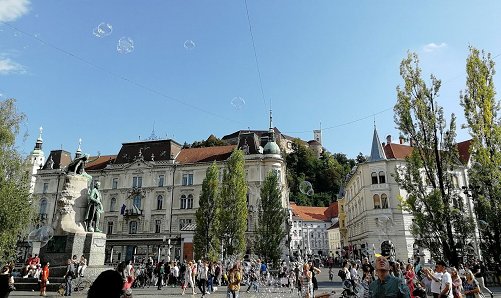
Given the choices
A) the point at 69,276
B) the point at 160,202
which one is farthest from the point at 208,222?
the point at 69,276

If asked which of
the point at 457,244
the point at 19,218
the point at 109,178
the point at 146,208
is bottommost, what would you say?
the point at 457,244

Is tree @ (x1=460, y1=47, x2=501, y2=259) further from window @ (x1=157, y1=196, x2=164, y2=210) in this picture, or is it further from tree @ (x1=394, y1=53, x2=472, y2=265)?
window @ (x1=157, y1=196, x2=164, y2=210)

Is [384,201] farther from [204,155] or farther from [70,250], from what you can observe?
[70,250]

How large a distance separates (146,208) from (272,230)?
73.3 feet

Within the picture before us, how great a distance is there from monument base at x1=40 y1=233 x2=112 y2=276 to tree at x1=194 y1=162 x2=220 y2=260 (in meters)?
20.7

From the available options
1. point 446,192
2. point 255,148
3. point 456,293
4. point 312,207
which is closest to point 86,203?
point 456,293

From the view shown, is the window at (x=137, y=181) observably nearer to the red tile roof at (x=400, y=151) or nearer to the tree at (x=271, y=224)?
the tree at (x=271, y=224)

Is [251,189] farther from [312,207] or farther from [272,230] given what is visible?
[312,207]

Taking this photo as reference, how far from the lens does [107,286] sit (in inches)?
138

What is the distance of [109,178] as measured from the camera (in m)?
58.6

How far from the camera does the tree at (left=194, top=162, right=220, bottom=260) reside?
130 feet

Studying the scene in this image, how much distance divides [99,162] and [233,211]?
109 feet

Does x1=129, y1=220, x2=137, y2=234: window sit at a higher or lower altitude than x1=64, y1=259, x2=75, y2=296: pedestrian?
higher

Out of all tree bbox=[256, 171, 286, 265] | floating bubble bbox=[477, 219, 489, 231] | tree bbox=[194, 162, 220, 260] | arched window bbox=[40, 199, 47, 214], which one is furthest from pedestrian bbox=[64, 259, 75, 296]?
arched window bbox=[40, 199, 47, 214]
